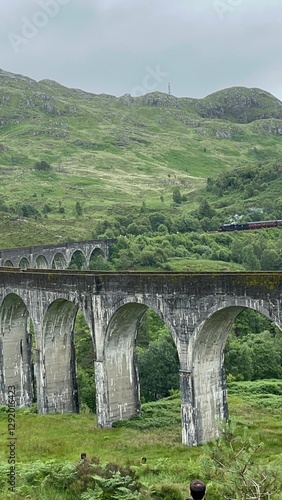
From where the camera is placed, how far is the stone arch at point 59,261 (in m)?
94.6

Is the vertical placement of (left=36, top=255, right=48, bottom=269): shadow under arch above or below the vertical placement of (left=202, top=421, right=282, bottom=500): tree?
above

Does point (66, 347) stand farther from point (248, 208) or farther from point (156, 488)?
point (248, 208)

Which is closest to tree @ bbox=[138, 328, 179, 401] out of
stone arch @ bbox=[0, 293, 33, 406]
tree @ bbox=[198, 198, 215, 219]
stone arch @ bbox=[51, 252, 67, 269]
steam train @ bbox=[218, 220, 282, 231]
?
stone arch @ bbox=[0, 293, 33, 406]

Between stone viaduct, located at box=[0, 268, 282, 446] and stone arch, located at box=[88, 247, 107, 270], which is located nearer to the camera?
stone viaduct, located at box=[0, 268, 282, 446]

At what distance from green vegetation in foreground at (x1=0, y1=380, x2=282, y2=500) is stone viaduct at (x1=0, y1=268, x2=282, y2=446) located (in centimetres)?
155

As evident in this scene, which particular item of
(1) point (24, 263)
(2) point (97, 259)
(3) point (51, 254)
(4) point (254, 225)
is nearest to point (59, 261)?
(3) point (51, 254)

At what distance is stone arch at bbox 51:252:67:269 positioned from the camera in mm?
94550

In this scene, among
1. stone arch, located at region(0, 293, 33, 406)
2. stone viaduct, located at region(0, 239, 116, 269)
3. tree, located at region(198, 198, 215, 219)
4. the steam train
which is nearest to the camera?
stone arch, located at region(0, 293, 33, 406)

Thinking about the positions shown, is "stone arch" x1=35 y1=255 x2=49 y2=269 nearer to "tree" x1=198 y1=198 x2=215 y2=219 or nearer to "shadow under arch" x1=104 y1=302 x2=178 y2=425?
"tree" x1=198 y1=198 x2=215 y2=219

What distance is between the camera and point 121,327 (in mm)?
33219

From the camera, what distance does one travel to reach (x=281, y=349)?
176ft

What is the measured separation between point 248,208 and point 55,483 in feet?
378

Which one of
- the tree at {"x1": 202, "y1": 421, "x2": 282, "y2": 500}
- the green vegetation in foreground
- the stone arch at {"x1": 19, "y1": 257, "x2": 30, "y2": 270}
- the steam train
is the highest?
the steam train

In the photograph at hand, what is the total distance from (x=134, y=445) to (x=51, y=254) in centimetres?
6474
